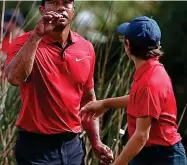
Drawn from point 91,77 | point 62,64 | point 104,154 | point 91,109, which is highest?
point 62,64

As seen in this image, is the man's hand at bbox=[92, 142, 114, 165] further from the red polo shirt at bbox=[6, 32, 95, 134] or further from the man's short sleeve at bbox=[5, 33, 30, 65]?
the man's short sleeve at bbox=[5, 33, 30, 65]

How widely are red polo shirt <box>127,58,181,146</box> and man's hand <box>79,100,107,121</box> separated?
13.7 inches

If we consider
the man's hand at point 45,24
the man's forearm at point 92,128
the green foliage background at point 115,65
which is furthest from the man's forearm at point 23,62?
the green foliage background at point 115,65

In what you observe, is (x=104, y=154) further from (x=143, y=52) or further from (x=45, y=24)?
(x=45, y=24)

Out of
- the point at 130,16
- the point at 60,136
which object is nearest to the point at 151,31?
the point at 60,136

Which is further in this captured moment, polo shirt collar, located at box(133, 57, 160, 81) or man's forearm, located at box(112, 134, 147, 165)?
polo shirt collar, located at box(133, 57, 160, 81)

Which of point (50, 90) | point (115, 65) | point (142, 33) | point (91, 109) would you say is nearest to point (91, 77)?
point (91, 109)

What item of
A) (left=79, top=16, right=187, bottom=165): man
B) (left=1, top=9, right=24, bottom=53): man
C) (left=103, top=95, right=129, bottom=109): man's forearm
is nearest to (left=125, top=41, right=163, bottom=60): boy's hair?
(left=79, top=16, right=187, bottom=165): man

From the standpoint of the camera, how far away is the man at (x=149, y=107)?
173 inches

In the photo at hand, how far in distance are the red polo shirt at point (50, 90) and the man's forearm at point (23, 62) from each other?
0.19 m

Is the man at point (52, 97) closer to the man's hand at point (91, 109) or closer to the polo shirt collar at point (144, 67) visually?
the man's hand at point (91, 109)

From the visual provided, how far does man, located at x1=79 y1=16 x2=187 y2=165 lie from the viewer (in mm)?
4387

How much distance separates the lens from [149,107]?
Answer: 438 cm

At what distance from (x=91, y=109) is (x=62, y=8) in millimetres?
621
